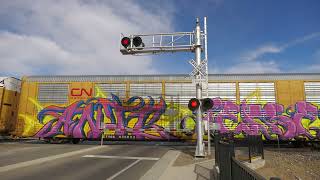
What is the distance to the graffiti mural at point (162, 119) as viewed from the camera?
21125 millimetres

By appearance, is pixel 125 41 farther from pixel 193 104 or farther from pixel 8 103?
pixel 8 103

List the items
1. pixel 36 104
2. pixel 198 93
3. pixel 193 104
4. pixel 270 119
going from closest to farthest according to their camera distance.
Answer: pixel 193 104 < pixel 198 93 < pixel 270 119 < pixel 36 104

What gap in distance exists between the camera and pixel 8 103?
23.7 meters

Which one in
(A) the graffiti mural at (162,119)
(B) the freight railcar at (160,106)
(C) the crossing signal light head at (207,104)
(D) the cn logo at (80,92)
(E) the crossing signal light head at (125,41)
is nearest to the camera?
(C) the crossing signal light head at (207,104)

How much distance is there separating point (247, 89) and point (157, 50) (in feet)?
35.4

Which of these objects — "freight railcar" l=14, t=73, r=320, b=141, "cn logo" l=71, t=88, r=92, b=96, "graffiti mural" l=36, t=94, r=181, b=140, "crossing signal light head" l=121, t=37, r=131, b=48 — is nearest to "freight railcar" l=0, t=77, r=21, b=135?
"freight railcar" l=14, t=73, r=320, b=141

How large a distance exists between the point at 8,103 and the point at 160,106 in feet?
45.2

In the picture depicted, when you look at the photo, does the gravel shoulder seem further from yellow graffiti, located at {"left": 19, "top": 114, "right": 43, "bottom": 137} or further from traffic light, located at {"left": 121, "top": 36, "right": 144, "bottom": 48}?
yellow graffiti, located at {"left": 19, "top": 114, "right": 43, "bottom": 137}

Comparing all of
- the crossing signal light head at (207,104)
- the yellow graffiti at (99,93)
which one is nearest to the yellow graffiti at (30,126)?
the yellow graffiti at (99,93)

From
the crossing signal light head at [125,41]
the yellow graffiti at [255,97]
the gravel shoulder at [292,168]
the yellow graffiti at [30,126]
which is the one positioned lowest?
the gravel shoulder at [292,168]

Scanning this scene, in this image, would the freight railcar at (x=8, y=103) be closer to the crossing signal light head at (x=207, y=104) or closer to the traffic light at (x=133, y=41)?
the traffic light at (x=133, y=41)

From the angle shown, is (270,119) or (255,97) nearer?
(270,119)

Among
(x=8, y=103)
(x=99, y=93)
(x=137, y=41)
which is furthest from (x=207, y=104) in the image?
(x=8, y=103)

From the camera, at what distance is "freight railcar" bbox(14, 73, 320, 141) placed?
21.4m
